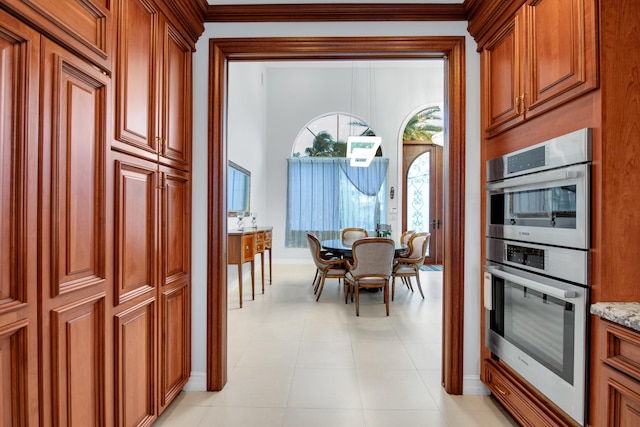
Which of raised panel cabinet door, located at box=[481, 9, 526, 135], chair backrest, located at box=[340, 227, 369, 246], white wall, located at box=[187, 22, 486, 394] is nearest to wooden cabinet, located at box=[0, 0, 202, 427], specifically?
white wall, located at box=[187, 22, 486, 394]

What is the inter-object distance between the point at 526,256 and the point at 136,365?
6.52 feet

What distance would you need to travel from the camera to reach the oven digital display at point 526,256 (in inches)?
63.2

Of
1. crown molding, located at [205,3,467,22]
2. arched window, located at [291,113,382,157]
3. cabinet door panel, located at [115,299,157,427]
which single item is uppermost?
arched window, located at [291,113,382,157]

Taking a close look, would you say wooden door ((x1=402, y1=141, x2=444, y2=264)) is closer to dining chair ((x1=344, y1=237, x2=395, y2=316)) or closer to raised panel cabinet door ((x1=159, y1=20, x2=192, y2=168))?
dining chair ((x1=344, y1=237, x2=395, y2=316))

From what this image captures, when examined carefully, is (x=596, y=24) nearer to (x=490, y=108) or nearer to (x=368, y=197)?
(x=490, y=108)

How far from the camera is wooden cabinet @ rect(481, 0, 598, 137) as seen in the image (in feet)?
4.42

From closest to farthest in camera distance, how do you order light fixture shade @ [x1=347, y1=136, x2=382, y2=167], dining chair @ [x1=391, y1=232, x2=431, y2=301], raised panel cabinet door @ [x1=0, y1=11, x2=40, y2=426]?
1. raised panel cabinet door @ [x1=0, y1=11, x2=40, y2=426]
2. dining chair @ [x1=391, y1=232, x2=431, y2=301]
3. light fixture shade @ [x1=347, y1=136, x2=382, y2=167]

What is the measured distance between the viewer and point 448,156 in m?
2.29

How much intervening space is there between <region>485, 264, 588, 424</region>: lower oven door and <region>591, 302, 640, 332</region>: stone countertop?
7cm

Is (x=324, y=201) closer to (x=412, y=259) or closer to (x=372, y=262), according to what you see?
(x=412, y=259)

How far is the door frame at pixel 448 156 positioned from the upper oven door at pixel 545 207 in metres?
0.29

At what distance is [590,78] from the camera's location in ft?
4.30

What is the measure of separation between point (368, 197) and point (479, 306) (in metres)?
5.59

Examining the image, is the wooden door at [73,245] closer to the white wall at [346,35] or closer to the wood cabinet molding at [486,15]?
the white wall at [346,35]
